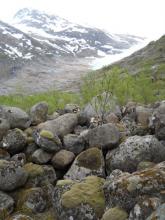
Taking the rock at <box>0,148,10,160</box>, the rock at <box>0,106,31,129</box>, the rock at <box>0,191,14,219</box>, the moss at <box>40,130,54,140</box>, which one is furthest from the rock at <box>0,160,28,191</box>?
the rock at <box>0,106,31,129</box>

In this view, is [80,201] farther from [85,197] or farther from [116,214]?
[116,214]

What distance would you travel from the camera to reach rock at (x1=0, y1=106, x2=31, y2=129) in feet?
106

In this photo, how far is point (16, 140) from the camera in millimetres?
29828

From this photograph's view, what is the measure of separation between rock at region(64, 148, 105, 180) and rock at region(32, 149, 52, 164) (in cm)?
210

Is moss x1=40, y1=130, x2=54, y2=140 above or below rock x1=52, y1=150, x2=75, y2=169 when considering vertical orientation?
above

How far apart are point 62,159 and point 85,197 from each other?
6.78 metres

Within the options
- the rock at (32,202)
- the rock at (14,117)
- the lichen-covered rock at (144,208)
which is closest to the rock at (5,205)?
the rock at (32,202)

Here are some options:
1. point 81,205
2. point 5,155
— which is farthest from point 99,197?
point 5,155

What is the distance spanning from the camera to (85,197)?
2217 centimetres

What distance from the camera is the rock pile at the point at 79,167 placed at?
66.4ft

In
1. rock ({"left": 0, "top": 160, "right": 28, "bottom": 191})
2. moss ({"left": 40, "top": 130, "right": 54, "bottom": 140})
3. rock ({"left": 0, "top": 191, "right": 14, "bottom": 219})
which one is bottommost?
rock ({"left": 0, "top": 191, "right": 14, "bottom": 219})

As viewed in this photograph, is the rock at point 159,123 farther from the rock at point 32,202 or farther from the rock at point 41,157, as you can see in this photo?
the rock at point 32,202

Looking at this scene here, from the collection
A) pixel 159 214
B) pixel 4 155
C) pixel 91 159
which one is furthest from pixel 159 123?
pixel 159 214

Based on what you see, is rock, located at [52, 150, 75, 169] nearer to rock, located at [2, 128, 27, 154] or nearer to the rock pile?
the rock pile
